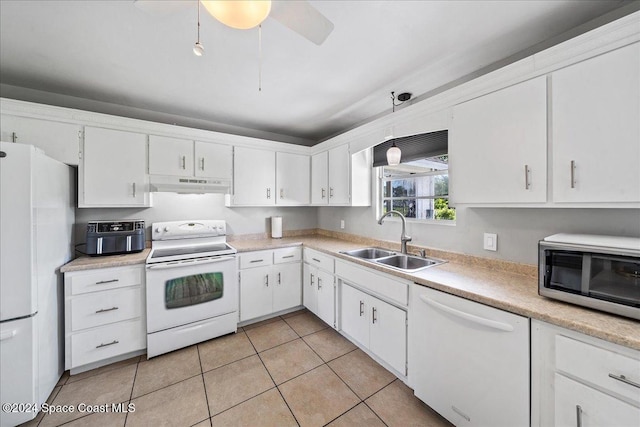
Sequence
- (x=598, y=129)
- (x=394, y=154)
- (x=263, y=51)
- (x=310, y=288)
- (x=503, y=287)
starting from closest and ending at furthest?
(x=598, y=129), (x=503, y=287), (x=263, y=51), (x=394, y=154), (x=310, y=288)

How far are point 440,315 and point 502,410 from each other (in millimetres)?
504

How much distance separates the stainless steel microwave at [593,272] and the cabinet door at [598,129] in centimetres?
26

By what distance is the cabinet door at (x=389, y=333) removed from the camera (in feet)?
5.98

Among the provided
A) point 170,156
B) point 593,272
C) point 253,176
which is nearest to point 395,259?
point 593,272

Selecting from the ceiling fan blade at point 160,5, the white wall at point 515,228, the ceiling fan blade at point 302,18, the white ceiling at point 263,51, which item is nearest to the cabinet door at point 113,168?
the white ceiling at point 263,51

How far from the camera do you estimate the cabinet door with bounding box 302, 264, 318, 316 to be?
2857 mm

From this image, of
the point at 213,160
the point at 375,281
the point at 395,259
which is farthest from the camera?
the point at 213,160

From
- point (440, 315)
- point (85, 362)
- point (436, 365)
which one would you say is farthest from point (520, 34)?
point (85, 362)

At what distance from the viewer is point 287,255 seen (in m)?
3.00

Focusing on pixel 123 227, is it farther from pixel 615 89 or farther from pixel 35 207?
pixel 615 89

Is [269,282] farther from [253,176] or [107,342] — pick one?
[107,342]

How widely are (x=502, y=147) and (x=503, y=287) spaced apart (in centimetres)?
88

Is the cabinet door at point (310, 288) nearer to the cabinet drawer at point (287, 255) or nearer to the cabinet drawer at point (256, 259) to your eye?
the cabinet drawer at point (287, 255)

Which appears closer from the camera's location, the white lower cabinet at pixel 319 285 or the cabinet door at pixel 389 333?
the cabinet door at pixel 389 333
